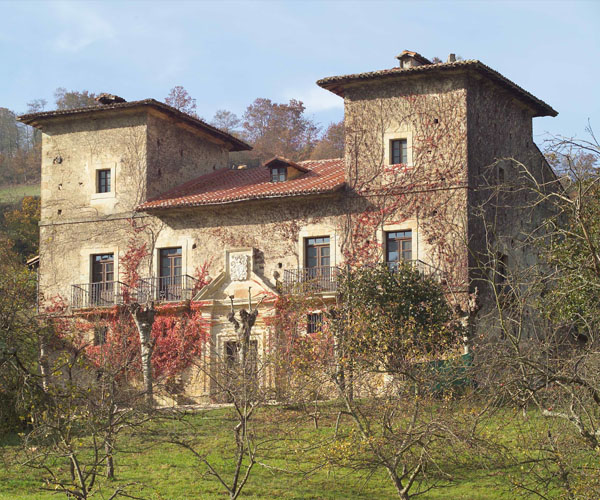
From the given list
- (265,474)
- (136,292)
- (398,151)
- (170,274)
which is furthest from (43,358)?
(398,151)

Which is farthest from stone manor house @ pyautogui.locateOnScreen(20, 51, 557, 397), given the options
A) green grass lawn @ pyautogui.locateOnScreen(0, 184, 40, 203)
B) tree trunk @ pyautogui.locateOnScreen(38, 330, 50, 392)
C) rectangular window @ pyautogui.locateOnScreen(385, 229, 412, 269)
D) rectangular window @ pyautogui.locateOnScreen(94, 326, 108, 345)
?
green grass lawn @ pyautogui.locateOnScreen(0, 184, 40, 203)

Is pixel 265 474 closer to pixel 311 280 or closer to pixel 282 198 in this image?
pixel 311 280

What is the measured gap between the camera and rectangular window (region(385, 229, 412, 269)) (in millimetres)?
28484

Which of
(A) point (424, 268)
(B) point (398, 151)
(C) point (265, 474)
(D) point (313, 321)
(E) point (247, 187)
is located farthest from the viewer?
(E) point (247, 187)

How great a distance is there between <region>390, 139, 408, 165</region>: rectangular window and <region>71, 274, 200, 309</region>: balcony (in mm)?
7111

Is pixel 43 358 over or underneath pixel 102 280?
underneath

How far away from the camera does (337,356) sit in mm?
20547

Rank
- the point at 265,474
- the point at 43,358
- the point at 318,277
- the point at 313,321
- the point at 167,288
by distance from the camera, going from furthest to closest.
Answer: the point at 167,288
the point at 318,277
the point at 313,321
the point at 43,358
the point at 265,474

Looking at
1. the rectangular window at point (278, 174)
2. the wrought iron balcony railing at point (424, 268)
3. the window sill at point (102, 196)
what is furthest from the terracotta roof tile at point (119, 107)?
the wrought iron balcony railing at point (424, 268)

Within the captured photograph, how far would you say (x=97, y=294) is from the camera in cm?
3175

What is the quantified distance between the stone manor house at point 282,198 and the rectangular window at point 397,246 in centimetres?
3

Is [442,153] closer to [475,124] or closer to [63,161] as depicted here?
[475,124]

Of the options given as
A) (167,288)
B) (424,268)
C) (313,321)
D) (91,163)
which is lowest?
(313,321)

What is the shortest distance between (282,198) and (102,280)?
681cm
